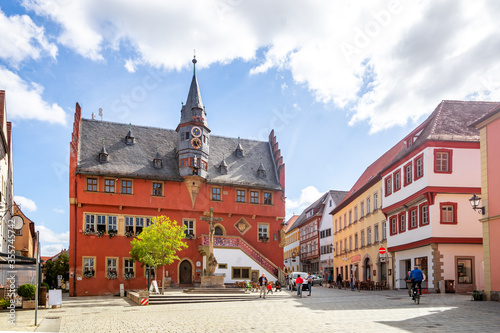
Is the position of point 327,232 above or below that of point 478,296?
above

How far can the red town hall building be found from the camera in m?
42.4

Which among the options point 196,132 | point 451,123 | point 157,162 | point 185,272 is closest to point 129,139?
point 157,162

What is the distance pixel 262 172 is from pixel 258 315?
102 ft

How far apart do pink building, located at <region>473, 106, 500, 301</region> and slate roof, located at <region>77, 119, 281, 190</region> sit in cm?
2591

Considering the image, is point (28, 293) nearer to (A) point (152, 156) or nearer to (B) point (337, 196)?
(A) point (152, 156)

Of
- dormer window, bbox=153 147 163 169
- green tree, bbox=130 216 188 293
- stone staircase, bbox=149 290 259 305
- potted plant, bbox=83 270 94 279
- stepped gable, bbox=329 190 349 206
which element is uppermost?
dormer window, bbox=153 147 163 169

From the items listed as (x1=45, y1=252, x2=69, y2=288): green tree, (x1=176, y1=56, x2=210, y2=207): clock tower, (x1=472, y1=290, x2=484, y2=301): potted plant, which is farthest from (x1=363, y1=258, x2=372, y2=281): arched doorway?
(x1=45, y1=252, x2=69, y2=288): green tree

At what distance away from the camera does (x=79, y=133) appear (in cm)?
4553

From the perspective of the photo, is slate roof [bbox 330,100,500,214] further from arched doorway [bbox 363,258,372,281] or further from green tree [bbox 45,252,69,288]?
green tree [bbox 45,252,69,288]

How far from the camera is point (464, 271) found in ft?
105

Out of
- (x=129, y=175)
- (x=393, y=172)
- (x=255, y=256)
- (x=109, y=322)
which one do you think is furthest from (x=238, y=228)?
(x=109, y=322)

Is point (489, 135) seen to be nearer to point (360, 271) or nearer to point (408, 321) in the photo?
point (408, 321)

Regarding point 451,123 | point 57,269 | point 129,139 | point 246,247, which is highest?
point 129,139

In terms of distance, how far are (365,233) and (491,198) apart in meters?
25.7
